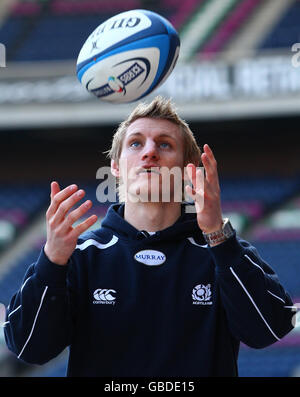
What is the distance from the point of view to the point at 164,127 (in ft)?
9.11

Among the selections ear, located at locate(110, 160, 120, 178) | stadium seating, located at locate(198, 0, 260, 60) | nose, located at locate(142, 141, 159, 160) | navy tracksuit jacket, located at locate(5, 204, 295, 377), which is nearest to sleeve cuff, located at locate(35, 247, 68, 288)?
navy tracksuit jacket, located at locate(5, 204, 295, 377)

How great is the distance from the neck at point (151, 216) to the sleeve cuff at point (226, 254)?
39cm

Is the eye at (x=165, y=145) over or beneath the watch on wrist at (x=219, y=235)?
over

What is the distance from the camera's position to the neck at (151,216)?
2.68 meters

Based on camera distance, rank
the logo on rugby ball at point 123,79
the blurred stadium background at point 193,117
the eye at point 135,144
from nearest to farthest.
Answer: the eye at point 135,144 → the logo on rugby ball at point 123,79 → the blurred stadium background at point 193,117

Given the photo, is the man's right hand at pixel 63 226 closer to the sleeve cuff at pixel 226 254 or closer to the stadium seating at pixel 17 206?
the sleeve cuff at pixel 226 254

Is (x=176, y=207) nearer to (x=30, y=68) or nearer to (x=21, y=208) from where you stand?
(x=30, y=68)

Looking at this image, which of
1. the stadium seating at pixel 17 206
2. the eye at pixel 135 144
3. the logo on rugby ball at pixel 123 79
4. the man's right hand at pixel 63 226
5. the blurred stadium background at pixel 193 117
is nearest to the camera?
the man's right hand at pixel 63 226

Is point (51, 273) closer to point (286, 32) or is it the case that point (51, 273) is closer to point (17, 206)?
point (17, 206)

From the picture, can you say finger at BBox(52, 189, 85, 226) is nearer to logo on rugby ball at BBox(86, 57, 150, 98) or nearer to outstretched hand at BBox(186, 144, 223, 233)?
outstretched hand at BBox(186, 144, 223, 233)

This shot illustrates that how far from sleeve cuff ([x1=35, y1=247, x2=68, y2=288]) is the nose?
0.60 metres

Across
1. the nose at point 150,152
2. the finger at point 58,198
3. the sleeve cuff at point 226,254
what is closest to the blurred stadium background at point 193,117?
the nose at point 150,152

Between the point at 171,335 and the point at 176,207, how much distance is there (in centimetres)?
58

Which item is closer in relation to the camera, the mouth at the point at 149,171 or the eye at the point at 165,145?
the mouth at the point at 149,171
